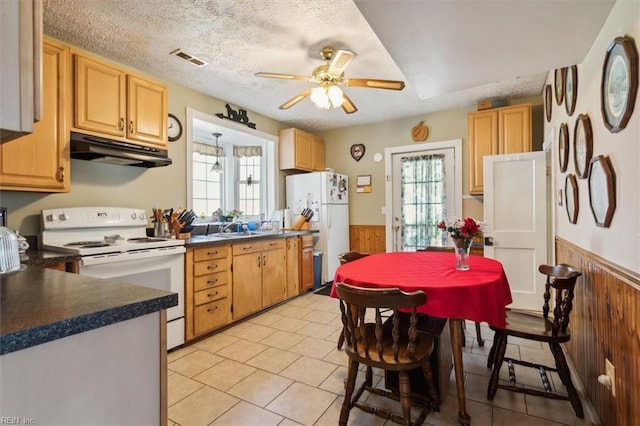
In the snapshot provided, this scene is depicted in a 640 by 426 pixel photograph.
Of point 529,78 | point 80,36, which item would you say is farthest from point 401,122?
point 80,36

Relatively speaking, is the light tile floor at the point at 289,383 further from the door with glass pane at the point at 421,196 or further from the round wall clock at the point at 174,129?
the round wall clock at the point at 174,129

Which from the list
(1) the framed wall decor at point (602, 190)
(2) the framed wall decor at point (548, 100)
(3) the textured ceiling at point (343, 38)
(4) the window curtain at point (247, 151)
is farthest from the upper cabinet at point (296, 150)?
(1) the framed wall decor at point (602, 190)

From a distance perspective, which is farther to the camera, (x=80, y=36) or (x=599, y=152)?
(x=80, y=36)

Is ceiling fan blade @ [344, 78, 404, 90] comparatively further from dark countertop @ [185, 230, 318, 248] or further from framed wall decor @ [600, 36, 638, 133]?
dark countertop @ [185, 230, 318, 248]

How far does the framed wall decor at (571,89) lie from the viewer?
83.0 inches

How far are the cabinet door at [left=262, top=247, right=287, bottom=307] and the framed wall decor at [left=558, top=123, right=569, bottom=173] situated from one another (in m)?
2.93

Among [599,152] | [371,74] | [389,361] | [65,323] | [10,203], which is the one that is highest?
[371,74]

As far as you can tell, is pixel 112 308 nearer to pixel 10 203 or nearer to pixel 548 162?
pixel 10 203

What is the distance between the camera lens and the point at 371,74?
10.3ft

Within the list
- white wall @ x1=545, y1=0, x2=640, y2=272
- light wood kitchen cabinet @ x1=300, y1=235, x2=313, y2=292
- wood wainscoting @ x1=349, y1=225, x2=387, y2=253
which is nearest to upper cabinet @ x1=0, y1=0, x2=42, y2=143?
white wall @ x1=545, y1=0, x2=640, y2=272

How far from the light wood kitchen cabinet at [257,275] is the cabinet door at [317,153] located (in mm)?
1764

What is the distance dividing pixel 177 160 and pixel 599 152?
3.50m

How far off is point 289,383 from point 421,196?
3315mm

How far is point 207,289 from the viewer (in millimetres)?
2906
